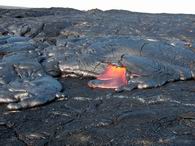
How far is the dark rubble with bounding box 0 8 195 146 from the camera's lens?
489 centimetres

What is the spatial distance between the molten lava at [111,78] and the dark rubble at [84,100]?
145 mm

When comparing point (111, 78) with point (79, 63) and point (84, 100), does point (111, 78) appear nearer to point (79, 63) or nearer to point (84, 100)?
point (79, 63)

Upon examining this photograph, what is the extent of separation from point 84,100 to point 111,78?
1042mm

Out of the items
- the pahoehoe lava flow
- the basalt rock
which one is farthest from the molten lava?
the basalt rock

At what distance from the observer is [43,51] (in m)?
8.26

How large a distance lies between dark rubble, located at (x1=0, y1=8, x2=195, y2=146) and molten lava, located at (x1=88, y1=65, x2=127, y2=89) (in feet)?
0.48

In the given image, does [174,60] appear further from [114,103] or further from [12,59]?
[12,59]

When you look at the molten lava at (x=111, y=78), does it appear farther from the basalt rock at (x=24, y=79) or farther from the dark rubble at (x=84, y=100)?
the basalt rock at (x=24, y=79)

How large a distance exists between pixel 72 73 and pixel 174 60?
204 centimetres

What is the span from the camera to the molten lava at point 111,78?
22.3 ft

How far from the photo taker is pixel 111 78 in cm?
703

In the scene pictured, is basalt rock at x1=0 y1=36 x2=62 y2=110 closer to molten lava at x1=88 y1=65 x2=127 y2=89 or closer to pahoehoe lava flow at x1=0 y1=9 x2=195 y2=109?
pahoehoe lava flow at x1=0 y1=9 x2=195 y2=109

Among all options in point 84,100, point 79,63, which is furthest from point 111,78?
point 84,100

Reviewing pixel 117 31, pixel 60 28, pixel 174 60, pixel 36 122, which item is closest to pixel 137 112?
pixel 36 122
